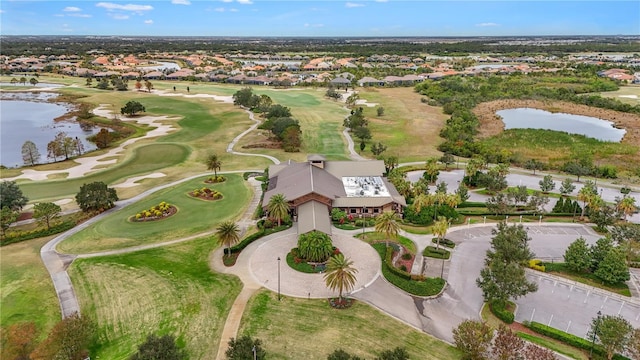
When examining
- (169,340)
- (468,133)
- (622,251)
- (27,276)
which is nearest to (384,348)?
(169,340)

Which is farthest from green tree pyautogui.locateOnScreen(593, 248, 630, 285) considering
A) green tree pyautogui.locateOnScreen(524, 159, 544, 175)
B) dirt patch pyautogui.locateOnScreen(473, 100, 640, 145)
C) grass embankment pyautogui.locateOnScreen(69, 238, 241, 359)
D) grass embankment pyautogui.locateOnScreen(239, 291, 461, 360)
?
dirt patch pyautogui.locateOnScreen(473, 100, 640, 145)

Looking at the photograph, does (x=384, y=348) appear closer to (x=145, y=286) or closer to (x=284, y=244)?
(x=284, y=244)

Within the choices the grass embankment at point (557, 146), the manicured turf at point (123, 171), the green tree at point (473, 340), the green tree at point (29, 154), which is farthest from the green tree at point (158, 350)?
the grass embankment at point (557, 146)

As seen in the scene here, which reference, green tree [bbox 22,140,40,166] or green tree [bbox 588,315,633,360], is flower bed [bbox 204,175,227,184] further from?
green tree [bbox 588,315,633,360]

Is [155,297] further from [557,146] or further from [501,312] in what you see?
[557,146]

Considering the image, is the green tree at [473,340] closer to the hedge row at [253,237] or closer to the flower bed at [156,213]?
the hedge row at [253,237]

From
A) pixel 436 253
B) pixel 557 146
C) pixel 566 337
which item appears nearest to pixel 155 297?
pixel 436 253
